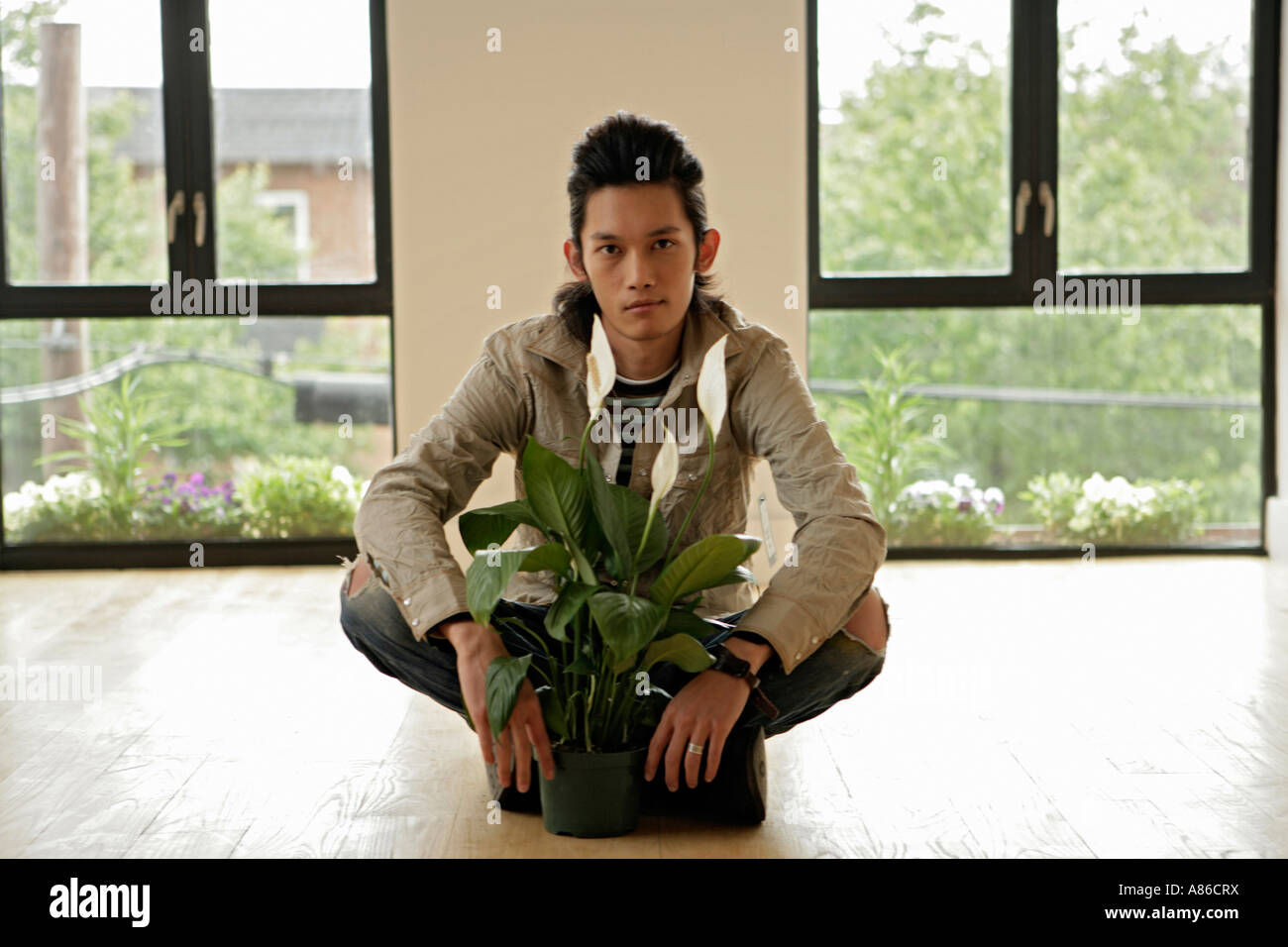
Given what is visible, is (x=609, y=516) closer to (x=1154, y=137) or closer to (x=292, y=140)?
(x=292, y=140)

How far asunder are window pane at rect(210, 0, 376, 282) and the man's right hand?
9.31 ft

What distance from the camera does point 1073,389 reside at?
460 centimetres

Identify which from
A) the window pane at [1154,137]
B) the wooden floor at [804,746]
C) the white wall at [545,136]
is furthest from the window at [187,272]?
the window pane at [1154,137]

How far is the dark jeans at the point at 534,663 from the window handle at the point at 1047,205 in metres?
2.78

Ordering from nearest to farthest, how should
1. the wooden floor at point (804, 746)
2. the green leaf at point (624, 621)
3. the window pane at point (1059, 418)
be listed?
the green leaf at point (624, 621) → the wooden floor at point (804, 746) → the window pane at point (1059, 418)

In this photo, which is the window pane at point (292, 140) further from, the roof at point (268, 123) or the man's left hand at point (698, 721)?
the man's left hand at point (698, 721)

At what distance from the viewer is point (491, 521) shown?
75.2 inches

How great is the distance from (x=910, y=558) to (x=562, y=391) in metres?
2.51

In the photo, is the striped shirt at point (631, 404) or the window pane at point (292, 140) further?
the window pane at point (292, 140)

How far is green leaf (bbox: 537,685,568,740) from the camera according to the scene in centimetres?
191

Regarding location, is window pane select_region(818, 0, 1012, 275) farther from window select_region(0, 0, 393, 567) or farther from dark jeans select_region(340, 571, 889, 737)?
dark jeans select_region(340, 571, 889, 737)

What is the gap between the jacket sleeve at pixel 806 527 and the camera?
1897 mm

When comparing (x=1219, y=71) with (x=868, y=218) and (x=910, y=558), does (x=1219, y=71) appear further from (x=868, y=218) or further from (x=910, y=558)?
(x=910, y=558)

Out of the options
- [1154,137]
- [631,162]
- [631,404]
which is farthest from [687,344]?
[1154,137]
